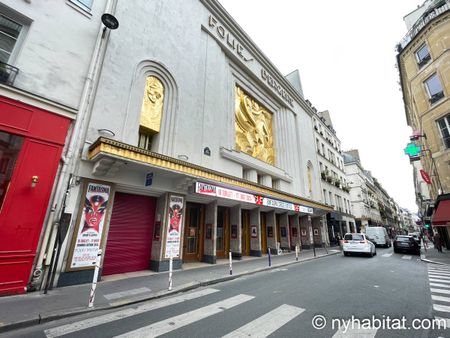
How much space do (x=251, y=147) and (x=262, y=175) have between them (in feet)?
9.38

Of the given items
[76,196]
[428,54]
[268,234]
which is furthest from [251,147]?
[428,54]

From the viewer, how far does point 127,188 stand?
8922mm

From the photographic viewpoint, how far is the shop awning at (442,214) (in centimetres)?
1322

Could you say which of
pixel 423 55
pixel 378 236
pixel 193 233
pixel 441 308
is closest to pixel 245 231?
pixel 193 233

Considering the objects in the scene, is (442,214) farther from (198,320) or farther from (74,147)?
(74,147)

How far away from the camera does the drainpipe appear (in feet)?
21.0

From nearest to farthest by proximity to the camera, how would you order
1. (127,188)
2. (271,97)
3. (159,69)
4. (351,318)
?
(351,318), (127,188), (159,69), (271,97)

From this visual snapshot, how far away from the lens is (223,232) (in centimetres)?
1423

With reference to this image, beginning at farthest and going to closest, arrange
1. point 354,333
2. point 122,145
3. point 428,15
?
1. point 428,15
2. point 122,145
3. point 354,333

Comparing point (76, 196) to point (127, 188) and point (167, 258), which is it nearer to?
point (127, 188)

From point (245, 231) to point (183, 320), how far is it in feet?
39.3

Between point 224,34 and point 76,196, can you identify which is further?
point 224,34

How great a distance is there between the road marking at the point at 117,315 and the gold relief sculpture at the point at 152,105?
299 inches

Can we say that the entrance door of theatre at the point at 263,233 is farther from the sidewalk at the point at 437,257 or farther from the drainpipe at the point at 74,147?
the drainpipe at the point at 74,147
